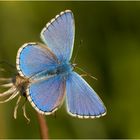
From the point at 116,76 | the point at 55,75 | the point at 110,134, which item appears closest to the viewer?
the point at 55,75

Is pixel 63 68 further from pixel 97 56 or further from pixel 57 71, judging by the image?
pixel 97 56

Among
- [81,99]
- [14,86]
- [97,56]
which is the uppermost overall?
[14,86]

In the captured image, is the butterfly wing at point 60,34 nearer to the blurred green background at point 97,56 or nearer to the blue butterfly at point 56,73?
the blue butterfly at point 56,73

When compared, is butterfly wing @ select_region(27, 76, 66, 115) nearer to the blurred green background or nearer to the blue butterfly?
the blue butterfly

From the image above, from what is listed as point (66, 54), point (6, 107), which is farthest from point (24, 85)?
point (6, 107)

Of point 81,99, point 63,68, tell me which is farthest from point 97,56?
point 81,99

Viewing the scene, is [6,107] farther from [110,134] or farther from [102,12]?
[102,12]

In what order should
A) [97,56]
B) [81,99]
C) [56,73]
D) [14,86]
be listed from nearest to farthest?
[14,86] < [81,99] < [56,73] < [97,56]
